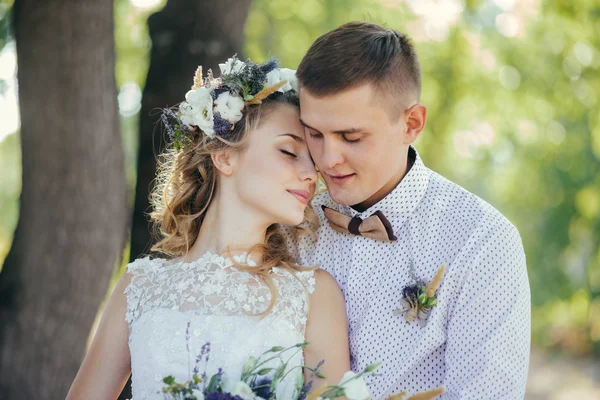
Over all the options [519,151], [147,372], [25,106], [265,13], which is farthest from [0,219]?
[147,372]

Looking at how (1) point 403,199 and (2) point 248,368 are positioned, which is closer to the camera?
(2) point 248,368

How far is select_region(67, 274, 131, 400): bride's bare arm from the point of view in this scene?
3441 mm

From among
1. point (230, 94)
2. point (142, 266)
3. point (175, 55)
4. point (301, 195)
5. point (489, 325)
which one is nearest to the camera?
point (489, 325)

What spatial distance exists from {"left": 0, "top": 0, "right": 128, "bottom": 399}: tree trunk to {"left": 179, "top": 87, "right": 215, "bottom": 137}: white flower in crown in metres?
1.34

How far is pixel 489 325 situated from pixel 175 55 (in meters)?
2.81

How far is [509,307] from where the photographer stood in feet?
10.5

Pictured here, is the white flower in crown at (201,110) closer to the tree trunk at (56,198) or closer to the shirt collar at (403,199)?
the shirt collar at (403,199)

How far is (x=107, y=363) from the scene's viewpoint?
3.46 meters

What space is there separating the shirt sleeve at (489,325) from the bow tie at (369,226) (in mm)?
364

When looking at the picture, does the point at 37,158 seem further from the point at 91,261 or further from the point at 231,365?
the point at 231,365

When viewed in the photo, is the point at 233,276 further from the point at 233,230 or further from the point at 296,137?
the point at 296,137

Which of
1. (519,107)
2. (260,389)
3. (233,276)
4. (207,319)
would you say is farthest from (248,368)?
(519,107)

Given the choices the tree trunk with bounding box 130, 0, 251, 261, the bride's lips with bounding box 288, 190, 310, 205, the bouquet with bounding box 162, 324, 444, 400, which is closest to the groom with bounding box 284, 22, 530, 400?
the bride's lips with bounding box 288, 190, 310, 205

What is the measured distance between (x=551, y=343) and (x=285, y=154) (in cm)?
1212
